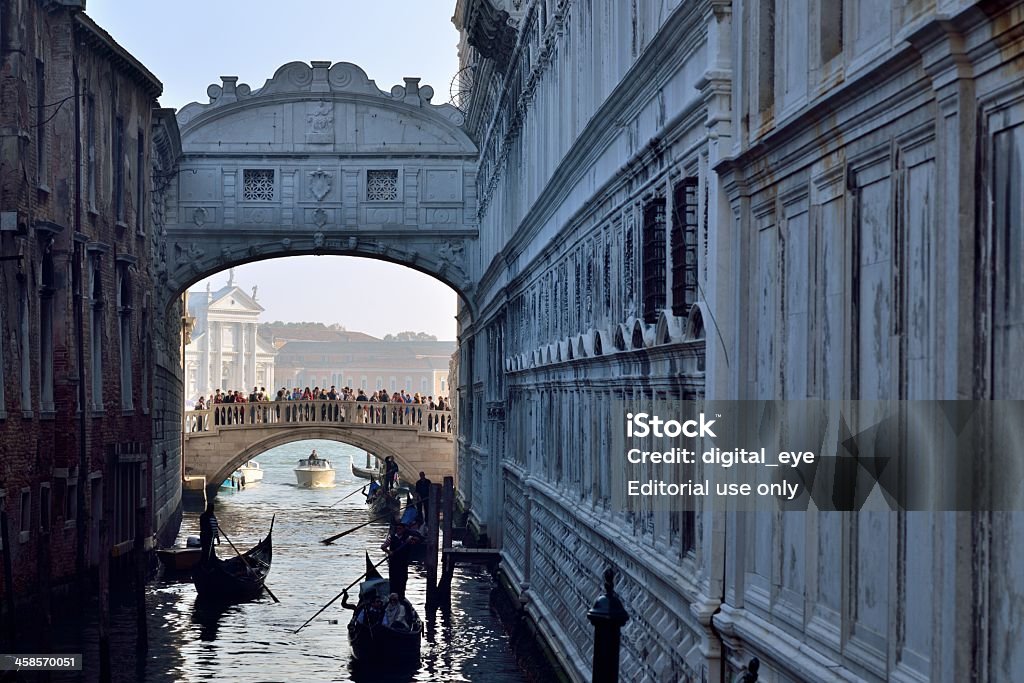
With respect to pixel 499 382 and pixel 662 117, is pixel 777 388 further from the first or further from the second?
pixel 499 382

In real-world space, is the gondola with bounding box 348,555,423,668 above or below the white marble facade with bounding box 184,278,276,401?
below

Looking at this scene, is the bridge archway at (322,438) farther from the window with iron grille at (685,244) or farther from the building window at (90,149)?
the window with iron grille at (685,244)

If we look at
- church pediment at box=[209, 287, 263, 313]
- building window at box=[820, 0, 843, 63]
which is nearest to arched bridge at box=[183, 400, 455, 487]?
building window at box=[820, 0, 843, 63]

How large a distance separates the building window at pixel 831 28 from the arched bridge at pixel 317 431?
31481 mm

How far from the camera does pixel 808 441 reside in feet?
17.4

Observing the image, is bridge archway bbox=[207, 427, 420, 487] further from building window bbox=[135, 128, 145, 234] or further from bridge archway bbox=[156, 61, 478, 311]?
building window bbox=[135, 128, 145, 234]

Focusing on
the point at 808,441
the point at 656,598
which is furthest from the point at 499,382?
the point at 808,441

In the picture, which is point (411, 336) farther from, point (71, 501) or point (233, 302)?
point (71, 501)

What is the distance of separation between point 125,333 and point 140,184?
2057 mm

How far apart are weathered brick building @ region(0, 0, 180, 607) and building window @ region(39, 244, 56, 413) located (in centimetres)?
2

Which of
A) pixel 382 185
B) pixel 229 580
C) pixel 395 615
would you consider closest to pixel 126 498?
pixel 229 580

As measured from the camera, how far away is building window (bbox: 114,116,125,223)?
19267 mm

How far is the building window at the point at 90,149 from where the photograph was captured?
1745 centimetres

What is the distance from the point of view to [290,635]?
1769 cm
